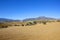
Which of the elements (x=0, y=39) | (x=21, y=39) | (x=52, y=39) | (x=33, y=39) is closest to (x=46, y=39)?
(x=52, y=39)

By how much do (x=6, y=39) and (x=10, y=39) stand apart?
1.41ft

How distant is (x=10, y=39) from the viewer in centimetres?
1168

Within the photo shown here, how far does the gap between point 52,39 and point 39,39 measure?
4.18 ft

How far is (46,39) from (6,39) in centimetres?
408

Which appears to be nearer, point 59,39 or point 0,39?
point 59,39

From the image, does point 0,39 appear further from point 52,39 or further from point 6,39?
point 52,39

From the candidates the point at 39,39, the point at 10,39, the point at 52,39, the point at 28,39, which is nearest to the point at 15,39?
the point at 10,39

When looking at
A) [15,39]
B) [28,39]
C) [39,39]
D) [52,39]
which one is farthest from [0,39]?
[52,39]

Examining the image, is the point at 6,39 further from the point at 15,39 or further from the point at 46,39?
the point at 46,39

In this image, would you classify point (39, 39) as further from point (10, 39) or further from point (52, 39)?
point (10, 39)

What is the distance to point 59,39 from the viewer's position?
36.4 feet

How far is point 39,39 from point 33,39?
600mm

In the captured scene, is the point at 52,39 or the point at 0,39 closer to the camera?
the point at 52,39

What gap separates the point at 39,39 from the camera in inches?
A: 447
